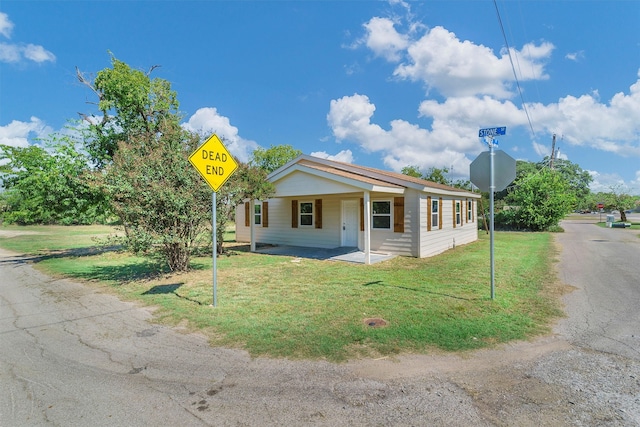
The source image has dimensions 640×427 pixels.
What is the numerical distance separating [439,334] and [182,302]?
4.66 meters

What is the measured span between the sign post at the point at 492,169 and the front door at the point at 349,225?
7.56 meters

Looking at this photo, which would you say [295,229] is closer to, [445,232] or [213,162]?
[445,232]

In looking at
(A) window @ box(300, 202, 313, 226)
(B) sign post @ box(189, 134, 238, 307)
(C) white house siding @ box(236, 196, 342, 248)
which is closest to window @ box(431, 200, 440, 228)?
(C) white house siding @ box(236, 196, 342, 248)

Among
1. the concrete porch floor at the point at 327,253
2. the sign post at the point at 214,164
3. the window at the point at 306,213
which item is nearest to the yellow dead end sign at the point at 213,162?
the sign post at the point at 214,164

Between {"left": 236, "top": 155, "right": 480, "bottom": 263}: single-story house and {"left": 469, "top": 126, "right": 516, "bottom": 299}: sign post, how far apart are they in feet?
13.3

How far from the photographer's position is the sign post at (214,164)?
5597mm

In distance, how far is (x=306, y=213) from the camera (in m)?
14.6

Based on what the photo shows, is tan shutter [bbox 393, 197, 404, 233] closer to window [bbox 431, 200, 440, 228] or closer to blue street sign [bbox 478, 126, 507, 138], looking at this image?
window [bbox 431, 200, 440, 228]

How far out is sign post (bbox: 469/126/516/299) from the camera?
231 inches

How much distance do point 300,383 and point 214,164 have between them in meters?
4.11

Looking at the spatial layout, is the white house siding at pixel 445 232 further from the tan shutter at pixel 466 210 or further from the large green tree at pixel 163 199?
the large green tree at pixel 163 199

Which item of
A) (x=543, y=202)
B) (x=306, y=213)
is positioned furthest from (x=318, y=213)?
(x=543, y=202)

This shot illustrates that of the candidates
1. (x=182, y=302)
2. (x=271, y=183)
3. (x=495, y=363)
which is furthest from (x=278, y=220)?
(x=495, y=363)

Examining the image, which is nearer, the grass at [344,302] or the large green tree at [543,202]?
the grass at [344,302]
